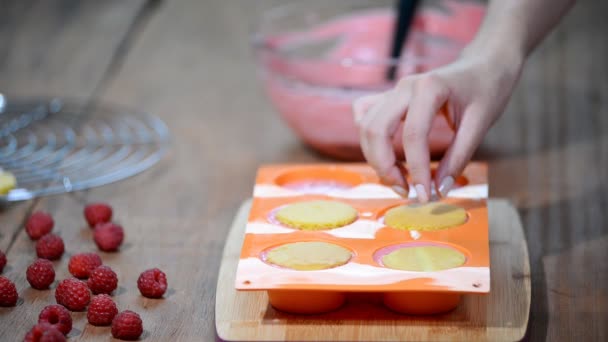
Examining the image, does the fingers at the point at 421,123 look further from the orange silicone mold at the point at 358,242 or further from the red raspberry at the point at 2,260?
the red raspberry at the point at 2,260

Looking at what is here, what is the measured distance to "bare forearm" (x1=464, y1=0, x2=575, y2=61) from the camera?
1.22 m

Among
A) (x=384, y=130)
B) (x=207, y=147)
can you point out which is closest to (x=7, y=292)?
(x=384, y=130)

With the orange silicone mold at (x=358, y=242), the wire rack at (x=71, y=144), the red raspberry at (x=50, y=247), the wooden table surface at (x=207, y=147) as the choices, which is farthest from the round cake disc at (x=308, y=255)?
the wire rack at (x=71, y=144)

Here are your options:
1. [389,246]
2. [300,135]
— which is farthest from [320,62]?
[389,246]

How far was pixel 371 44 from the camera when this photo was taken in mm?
1821

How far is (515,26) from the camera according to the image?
1.23m

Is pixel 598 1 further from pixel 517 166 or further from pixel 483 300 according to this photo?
pixel 483 300

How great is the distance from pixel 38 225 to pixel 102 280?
0.23 meters

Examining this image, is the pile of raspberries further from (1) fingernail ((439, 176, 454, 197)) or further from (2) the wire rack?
(1) fingernail ((439, 176, 454, 197))

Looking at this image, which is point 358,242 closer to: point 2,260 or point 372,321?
point 372,321

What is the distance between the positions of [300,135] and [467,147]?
1.72 feet

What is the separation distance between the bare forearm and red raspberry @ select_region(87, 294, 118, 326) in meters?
0.60

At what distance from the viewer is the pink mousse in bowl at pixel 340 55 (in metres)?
1.50

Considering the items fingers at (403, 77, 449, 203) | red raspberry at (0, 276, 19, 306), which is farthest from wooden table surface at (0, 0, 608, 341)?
fingers at (403, 77, 449, 203)
